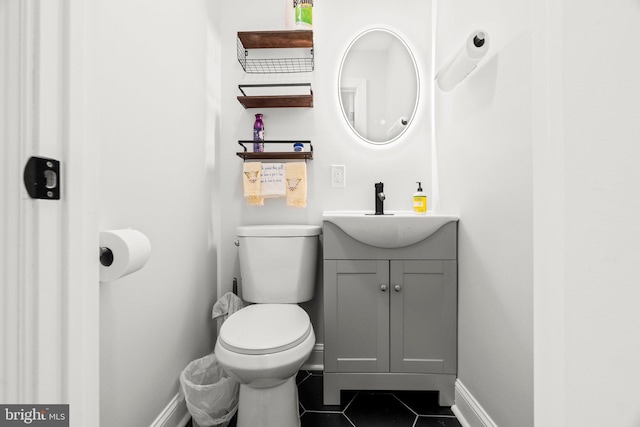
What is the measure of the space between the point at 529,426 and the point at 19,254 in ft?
4.10

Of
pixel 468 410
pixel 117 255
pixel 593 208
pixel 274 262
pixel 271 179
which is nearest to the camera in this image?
pixel 593 208

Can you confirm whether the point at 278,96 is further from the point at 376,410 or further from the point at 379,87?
the point at 376,410

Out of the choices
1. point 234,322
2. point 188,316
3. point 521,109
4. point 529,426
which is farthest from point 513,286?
point 188,316

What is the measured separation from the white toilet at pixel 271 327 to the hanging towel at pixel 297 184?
234 millimetres

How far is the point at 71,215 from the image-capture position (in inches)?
18.3

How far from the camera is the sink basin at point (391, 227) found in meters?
1.30

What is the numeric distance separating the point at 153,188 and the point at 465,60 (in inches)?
50.0

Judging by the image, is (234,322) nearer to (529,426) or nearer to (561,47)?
(529,426)

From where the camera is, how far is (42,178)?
43cm

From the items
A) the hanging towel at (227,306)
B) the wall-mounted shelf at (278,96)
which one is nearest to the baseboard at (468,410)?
the hanging towel at (227,306)

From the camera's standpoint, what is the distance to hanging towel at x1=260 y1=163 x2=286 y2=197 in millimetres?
1664

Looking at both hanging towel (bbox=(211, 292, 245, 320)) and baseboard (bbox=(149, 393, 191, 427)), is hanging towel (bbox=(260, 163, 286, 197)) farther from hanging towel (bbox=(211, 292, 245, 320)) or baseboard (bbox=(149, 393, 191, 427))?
baseboard (bbox=(149, 393, 191, 427))

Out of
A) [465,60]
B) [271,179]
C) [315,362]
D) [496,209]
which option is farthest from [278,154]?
[315,362]

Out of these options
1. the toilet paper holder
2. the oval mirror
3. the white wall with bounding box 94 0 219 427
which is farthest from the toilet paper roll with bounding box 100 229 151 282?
the oval mirror
